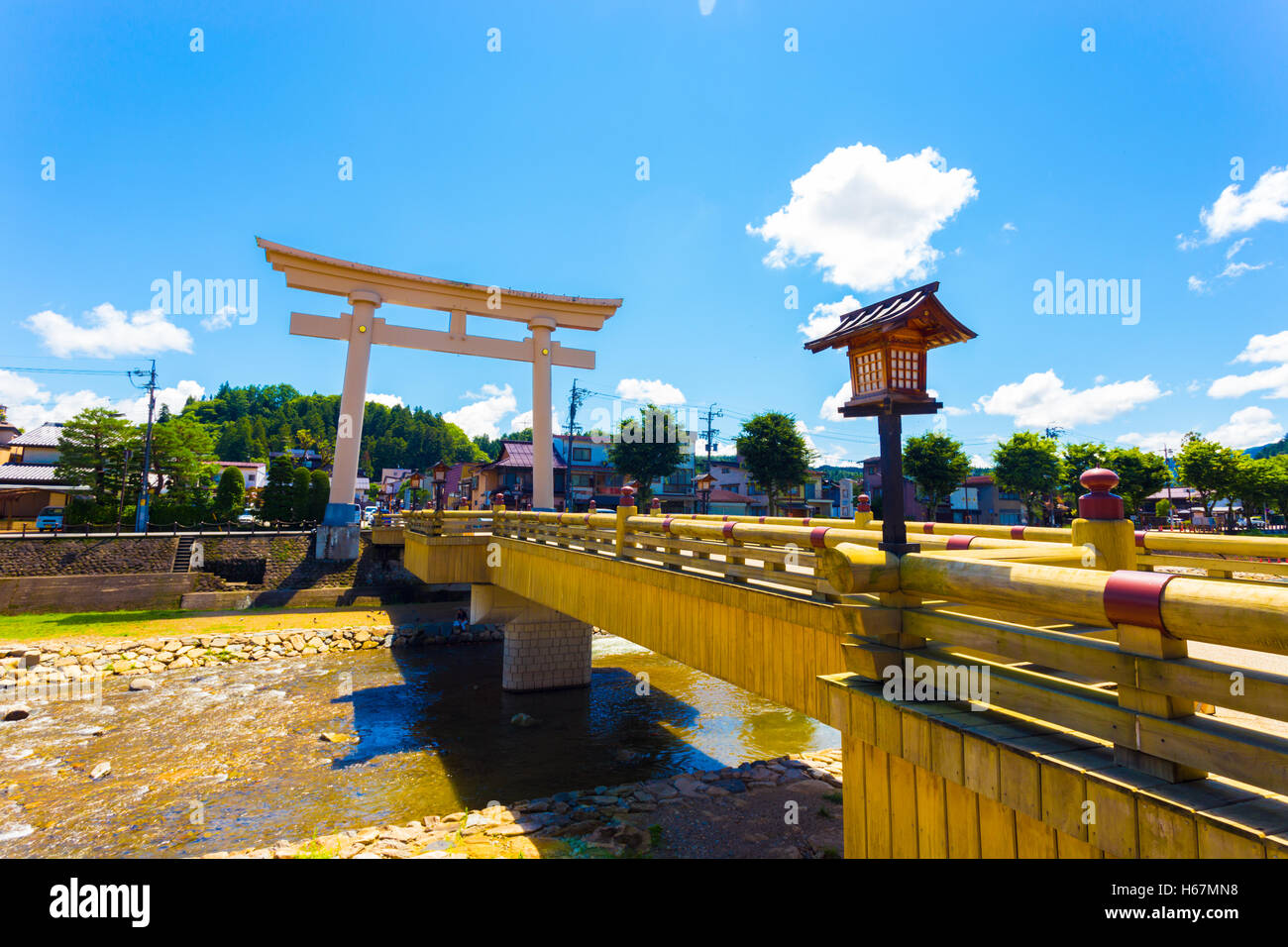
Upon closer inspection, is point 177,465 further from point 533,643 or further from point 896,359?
point 896,359

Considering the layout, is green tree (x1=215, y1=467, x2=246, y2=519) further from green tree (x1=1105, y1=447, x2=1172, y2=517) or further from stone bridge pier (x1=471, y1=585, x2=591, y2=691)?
green tree (x1=1105, y1=447, x2=1172, y2=517)

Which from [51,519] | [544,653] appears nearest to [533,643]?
[544,653]

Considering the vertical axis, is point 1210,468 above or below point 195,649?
above

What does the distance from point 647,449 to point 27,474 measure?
46240 mm

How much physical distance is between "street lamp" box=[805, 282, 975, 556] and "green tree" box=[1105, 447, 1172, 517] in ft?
152

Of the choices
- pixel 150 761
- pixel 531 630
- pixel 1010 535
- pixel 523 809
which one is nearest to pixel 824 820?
pixel 523 809

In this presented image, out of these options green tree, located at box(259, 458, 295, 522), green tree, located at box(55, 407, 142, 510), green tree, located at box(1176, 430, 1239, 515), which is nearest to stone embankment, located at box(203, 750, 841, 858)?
green tree, located at box(259, 458, 295, 522)

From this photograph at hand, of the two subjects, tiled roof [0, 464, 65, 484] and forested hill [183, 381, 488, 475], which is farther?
forested hill [183, 381, 488, 475]

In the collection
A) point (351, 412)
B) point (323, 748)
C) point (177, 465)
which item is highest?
point (351, 412)

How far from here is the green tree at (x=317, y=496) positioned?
3838cm

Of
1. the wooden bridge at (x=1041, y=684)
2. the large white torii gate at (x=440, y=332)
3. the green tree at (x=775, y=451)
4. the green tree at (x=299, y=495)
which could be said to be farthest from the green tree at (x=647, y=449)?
the wooden bridge at (x=1041, y=684)

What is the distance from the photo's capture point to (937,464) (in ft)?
140

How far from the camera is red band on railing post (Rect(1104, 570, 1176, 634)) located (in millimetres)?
2385
